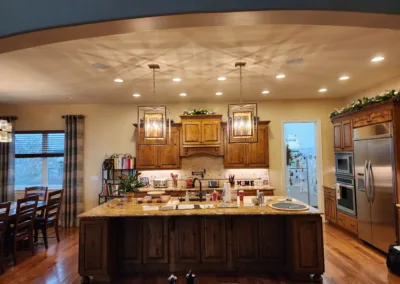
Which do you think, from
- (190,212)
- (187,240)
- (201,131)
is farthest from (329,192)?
(190,212)

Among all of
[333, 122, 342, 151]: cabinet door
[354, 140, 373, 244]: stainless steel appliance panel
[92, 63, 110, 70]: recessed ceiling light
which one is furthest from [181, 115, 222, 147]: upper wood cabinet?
[354, 140, 373, 244]: stainless steel appliance panel

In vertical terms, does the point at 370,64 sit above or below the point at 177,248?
above

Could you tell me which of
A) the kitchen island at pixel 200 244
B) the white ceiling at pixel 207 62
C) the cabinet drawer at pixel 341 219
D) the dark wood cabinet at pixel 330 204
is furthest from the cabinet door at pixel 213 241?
the dark wood cabinet at pixel 330 204

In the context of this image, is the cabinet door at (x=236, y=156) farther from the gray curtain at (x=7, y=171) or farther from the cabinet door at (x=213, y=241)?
the gray curtain at (x=7, y=171)

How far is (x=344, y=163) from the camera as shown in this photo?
5219 millimetres

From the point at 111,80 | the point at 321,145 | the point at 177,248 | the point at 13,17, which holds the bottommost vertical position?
the point at 177,248

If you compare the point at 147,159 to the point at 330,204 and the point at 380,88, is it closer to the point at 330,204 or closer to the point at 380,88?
the point at 330,204

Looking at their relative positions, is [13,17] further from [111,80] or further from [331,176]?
[331,176]

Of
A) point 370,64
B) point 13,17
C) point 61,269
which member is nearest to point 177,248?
point 61,269

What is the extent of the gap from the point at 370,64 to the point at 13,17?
4.44 metres

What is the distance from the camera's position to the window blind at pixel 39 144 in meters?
6.57

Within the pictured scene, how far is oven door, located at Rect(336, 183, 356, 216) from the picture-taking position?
4887mm

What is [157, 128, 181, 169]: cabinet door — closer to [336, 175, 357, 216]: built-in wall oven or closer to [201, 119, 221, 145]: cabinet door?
[201, 119, 221, 145]: cabinet door

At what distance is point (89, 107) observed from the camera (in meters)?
6.59
